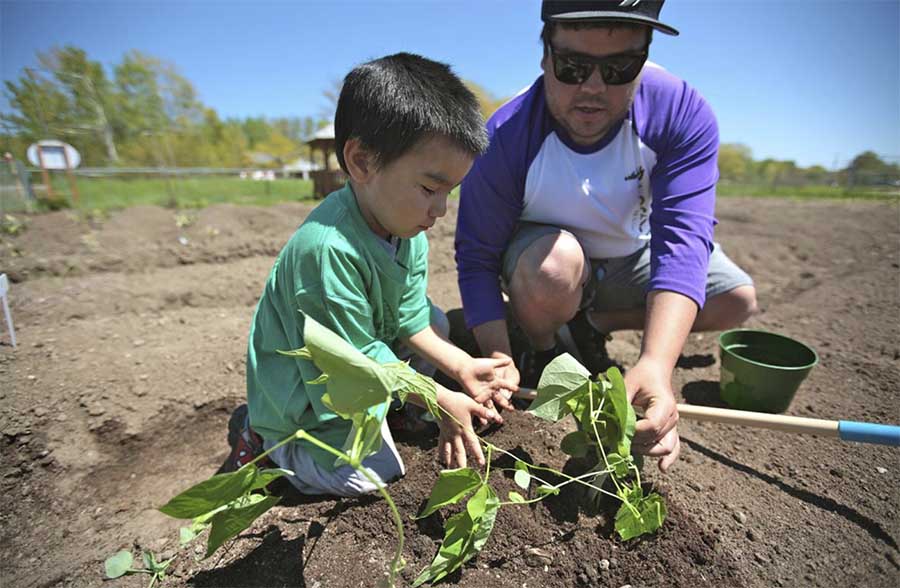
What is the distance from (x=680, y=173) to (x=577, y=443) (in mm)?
1162

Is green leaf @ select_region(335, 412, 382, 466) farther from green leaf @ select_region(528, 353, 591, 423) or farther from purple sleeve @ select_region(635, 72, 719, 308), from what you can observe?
purple sleeve @ select_region(635, 72, 719, 308)

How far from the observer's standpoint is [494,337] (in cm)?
184

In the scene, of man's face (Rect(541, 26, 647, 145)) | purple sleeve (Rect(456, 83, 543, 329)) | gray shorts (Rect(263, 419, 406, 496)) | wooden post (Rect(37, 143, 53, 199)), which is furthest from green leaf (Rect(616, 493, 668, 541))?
wooden post (Rect(37, 143, 53, 199))

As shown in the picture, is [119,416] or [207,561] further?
[119,416]

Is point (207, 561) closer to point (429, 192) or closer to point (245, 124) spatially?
point (429, 192)

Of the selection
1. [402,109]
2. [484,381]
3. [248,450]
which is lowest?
[248,450]

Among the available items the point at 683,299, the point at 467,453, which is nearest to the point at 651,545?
the point at 467,453

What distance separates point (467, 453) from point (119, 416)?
1.58m

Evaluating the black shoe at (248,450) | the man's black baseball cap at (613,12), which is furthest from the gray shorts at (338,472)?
the man's black baseball cap at (613,12)

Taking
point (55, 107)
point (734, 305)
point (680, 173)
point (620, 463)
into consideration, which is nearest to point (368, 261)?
point (620, 463)

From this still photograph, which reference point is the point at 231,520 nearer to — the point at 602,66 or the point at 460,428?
the point at 460,428

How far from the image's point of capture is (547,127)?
197 cm

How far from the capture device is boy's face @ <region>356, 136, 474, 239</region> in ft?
4.43

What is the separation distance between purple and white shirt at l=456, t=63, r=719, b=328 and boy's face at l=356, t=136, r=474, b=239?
58cm
